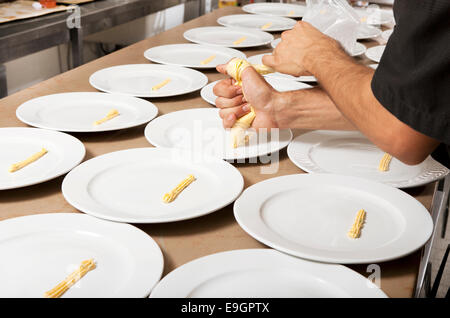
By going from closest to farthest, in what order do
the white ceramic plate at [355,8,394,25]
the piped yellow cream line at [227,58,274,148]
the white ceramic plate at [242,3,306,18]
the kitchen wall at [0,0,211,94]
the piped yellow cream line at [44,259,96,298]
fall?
the piped yellow cream line at [44,259,96,298] < the piped yellow cream line at [227,58,274,148] < the white ceramic plate at [355,8,394,25] < the white ceramic plate at [242,3,306,18] < the kitchen wall at [0,0,211,94]

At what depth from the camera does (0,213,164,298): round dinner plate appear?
2.27ft

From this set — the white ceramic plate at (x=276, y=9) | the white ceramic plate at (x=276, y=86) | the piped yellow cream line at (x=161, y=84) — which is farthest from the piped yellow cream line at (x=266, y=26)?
the piped yellow cream line at (x=161, y=84)

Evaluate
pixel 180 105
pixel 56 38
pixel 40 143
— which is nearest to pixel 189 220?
pixel 40 143

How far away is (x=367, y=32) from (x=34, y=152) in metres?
1.53

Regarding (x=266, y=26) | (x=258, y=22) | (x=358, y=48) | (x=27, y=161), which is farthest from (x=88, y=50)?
(x=27, y=161)

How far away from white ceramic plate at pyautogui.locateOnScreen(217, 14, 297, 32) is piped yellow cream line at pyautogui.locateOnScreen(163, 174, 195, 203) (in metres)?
1.32

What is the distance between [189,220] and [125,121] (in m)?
0.43

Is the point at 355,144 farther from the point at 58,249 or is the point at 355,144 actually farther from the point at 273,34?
the point at 273,34

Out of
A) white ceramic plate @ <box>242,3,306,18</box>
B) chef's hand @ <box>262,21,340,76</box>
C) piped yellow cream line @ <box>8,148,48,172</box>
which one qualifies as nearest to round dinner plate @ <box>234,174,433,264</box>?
chef's hand @ <box>262,21,340,76</box>

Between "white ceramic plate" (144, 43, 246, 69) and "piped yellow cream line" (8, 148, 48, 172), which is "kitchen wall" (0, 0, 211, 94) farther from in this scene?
"piped yellow cream line" (8, 148, 48, 172)

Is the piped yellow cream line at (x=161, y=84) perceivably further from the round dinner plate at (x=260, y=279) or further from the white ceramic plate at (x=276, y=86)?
the round dinner plate at (x=260, y=279)

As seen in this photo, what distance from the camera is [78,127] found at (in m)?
1.18

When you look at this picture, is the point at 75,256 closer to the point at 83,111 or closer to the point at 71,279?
the point at 71,279

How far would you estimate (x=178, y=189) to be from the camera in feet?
3.11
